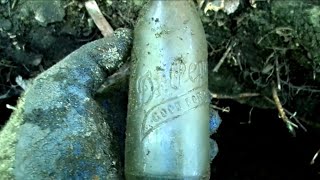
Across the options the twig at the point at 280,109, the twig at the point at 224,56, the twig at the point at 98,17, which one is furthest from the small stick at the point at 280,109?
the twig at the point at 98,17

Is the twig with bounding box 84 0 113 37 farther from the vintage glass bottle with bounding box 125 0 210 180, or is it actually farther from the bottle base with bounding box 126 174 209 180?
the bottle base with bounding box 126 174 209 180

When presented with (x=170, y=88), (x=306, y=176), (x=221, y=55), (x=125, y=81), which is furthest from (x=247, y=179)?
(x=170, y=88)

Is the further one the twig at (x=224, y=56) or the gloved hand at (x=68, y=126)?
the twig at (x=224, y=56)

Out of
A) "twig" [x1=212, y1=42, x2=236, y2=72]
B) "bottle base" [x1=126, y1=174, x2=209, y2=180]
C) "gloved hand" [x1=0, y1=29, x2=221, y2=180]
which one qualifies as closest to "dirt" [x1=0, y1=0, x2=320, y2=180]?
"twig" [x1=212, y1=42, x2=236, y2=72]

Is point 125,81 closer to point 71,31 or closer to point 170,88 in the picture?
point 170,88

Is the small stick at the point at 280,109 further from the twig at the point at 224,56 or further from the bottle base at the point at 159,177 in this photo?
the bottle base at the point at 159,177

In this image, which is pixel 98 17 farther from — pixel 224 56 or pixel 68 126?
pixel 68 126

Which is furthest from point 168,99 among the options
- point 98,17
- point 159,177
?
point 98,17
